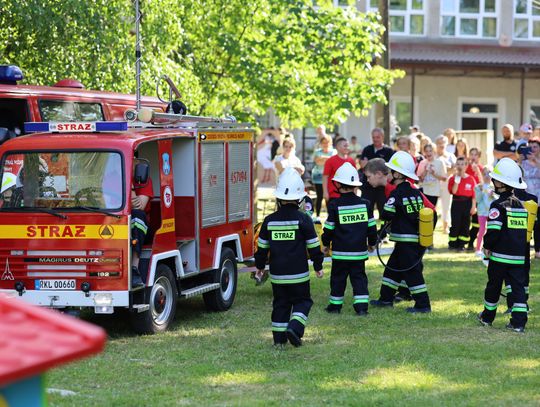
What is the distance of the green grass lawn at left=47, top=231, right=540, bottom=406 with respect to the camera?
7.43 m

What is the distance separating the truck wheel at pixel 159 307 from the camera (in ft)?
32.1

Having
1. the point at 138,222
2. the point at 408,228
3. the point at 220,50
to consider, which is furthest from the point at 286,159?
the point at 138,222

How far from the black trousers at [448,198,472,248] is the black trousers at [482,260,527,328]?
23.1 ft

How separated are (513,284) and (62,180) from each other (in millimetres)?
4449

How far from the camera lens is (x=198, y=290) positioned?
10.8 metres

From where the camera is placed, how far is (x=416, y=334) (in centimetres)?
1001

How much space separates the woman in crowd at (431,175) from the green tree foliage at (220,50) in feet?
11.5

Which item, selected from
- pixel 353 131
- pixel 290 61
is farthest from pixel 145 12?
pixel 353 131

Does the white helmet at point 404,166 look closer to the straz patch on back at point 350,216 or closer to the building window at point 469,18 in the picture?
the straz patch on back at point 350,216

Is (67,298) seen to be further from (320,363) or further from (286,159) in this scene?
(286,159)

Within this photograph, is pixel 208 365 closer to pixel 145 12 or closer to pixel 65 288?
pixel 65 288

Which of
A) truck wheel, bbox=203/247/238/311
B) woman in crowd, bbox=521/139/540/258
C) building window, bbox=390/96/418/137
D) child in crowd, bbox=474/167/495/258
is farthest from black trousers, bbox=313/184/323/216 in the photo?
building window, bbox=390/96/418/137

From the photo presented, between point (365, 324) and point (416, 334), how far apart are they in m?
0.72

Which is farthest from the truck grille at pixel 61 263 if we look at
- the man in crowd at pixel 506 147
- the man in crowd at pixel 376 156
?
the man in crowd at pixel 506 147
